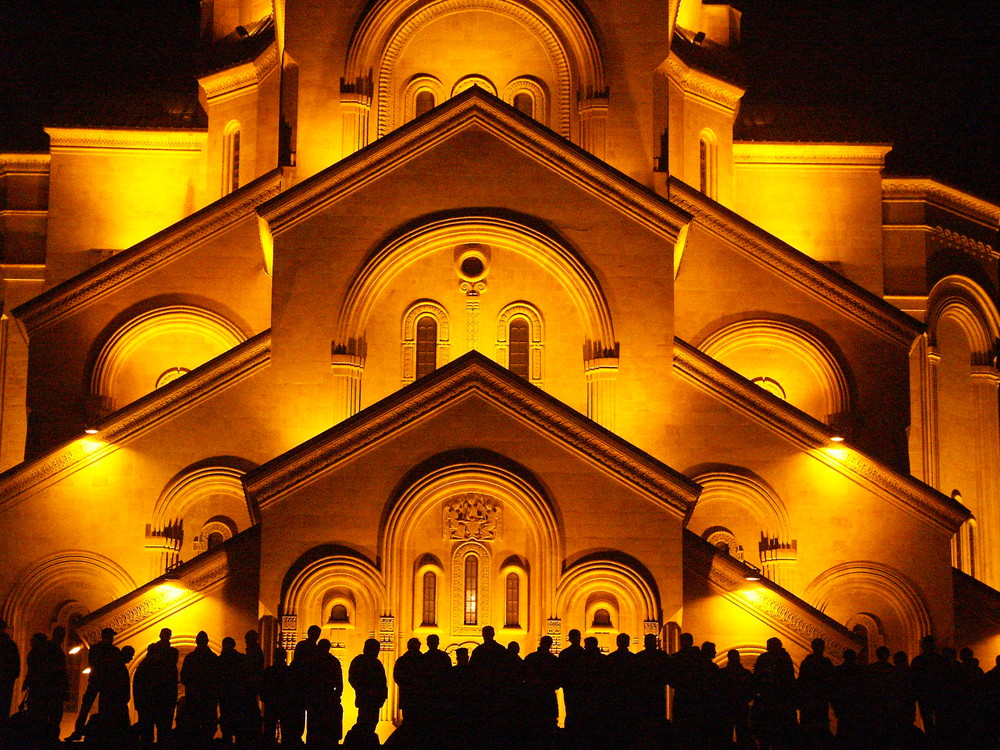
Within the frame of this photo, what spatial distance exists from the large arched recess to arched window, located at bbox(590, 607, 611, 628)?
1228 cm

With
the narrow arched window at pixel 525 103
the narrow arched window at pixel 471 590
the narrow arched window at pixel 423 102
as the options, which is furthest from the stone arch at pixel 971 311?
the narrow arched window at pixel 471 590

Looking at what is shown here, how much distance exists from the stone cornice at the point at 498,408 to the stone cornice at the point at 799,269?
9121 millimetres

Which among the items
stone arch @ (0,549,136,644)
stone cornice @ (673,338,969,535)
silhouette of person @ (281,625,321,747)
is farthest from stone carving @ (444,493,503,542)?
stone arch @ (0,549,136,644)

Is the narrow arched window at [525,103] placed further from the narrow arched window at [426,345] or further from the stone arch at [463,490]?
the stone arch at [463,490]

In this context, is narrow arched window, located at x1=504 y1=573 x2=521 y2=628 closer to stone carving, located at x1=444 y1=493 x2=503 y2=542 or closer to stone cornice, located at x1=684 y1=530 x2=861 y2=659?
stone carving, located at x1=444 y1=493 x2=503 y2=542

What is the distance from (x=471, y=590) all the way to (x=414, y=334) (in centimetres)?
660

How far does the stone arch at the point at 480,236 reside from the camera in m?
34.8

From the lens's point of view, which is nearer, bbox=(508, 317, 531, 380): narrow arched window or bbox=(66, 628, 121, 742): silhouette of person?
bbox=(66, 628, 121, 742): silhouette of person

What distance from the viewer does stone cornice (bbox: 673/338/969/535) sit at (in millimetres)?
34469

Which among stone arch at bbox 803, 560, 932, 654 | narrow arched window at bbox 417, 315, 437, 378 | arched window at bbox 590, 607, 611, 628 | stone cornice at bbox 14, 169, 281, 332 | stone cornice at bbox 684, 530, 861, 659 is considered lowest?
arched window at bbox 590, 607, 611, 628

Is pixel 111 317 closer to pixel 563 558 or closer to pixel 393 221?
pixel 393 221

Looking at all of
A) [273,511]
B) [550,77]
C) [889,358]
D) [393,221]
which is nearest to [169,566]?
[273,511]

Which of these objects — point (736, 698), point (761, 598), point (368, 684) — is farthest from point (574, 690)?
point (761, 598)

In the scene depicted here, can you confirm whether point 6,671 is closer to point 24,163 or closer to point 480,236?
point 480,236
